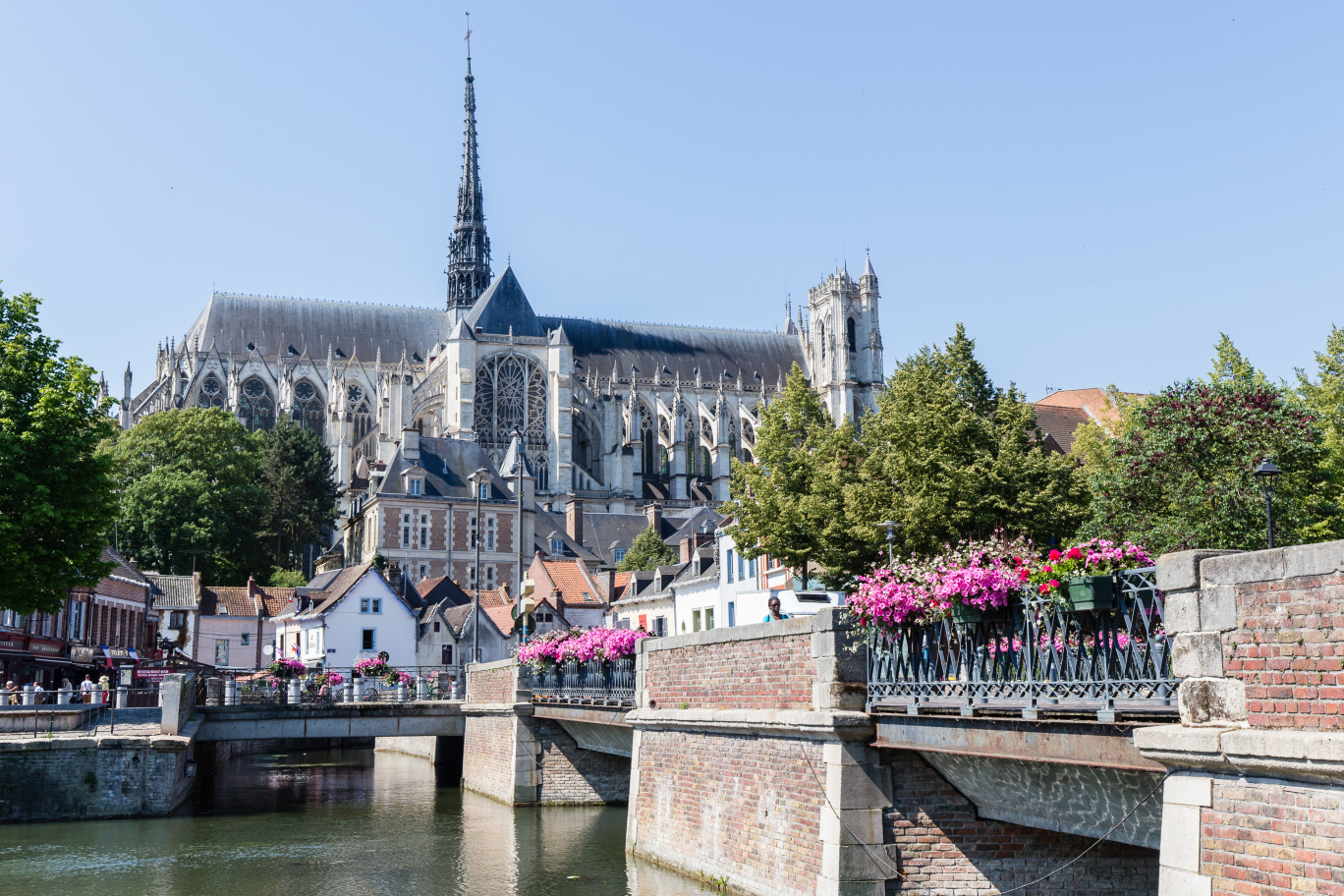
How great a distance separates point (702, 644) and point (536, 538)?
2228 inches

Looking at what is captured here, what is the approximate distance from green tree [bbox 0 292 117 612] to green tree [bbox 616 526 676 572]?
A: 37464 millimetres

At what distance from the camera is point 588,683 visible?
90.7 ft

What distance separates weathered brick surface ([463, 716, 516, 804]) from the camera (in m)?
31.6

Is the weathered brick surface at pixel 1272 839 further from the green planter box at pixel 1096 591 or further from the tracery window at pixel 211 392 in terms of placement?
the tracery window at pixel 211 392

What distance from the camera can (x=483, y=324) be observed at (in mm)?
104500

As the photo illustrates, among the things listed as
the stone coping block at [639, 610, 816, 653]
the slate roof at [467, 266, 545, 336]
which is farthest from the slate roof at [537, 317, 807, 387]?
the stone coping block at [639, 610, 816, 653]

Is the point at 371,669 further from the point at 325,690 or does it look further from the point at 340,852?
the point at 340,852

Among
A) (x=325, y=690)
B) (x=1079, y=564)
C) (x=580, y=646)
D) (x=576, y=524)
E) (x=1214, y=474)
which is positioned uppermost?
(x=576, y=524)

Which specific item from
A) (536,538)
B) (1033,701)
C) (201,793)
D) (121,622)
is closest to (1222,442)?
(1033,701)

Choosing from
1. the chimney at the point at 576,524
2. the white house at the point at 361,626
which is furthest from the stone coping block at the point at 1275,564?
the chimney at the point at 576,524

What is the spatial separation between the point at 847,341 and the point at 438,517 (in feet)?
177

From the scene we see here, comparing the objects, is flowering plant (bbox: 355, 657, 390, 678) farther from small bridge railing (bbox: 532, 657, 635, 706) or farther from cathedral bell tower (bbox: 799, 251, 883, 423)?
cathedral bell tower (bbox: 799, 251, 883, 423)

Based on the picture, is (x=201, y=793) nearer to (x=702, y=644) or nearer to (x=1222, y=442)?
(x=702, y=644)

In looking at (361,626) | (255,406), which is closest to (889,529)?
(361,626)
